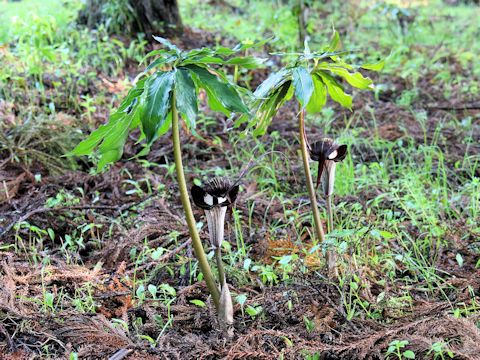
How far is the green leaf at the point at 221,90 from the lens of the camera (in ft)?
5.23

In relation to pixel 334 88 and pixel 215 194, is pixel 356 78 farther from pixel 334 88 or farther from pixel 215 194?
pixel 215 194

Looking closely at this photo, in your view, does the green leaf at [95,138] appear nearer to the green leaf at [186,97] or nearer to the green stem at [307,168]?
the green leaf at [186,97]

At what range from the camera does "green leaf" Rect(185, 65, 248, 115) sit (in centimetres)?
159

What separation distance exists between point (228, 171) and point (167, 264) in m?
1.15

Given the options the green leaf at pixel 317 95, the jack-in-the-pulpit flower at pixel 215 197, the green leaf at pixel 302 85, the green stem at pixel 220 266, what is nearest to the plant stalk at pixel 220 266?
the green stem at pixel 220 266

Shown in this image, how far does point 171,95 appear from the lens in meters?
1.66

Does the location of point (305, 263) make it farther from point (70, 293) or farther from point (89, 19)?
point (89, 19)

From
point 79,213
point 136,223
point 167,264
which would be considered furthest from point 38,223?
point 167,264

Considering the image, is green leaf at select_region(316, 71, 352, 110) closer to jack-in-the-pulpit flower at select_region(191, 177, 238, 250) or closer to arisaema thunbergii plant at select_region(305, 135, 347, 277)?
arisaema thunbergii plant at select_region(305, 135, 347, 277)

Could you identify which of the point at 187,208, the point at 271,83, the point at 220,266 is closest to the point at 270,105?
the point at 271,83

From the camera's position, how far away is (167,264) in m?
2.34

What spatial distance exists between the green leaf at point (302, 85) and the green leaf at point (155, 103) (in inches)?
15.3

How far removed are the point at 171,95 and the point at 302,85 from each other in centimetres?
41

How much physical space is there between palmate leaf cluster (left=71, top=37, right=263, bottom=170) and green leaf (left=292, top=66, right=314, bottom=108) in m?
0.14
